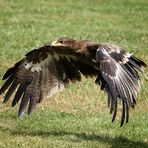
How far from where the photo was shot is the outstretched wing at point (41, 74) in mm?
9266

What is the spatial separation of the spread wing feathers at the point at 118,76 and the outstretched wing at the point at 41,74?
3.13 ft

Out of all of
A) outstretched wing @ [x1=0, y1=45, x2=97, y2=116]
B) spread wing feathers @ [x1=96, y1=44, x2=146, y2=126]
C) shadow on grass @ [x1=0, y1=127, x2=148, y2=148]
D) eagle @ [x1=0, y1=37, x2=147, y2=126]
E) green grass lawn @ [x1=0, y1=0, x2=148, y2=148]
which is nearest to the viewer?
spread wing feathers @ [x1=96, y1=44, x2=146, y2=126]

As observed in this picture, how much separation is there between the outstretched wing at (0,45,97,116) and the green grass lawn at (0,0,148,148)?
0.57 meters

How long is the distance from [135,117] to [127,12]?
36.8ft

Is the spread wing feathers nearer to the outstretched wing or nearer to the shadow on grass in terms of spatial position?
the outstretched wing

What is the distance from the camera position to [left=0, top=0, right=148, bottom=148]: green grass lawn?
9.41 meters

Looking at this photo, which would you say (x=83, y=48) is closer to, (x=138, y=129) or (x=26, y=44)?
(x=138, y=129)

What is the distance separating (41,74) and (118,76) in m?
1.73

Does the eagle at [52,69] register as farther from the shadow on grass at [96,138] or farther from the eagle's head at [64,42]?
the shadow on grass at [96,138]

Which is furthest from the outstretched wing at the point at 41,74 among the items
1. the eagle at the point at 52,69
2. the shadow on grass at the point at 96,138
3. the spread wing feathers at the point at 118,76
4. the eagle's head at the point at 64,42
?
the spread wing feathers at the point at 118,76

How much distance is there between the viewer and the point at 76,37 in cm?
1681

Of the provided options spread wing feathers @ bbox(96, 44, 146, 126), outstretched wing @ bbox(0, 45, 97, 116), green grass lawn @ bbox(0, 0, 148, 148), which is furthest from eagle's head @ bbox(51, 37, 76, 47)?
green grass lawn @ bbox(0, 0, 148, 148)

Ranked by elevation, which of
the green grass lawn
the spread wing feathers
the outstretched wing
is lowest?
the green grass lawn

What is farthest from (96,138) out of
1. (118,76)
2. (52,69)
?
(118,76)
